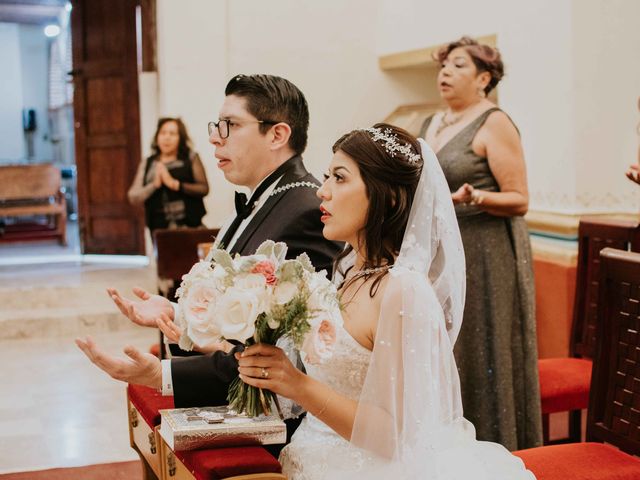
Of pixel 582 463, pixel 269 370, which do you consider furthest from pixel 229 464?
pixel 582 463

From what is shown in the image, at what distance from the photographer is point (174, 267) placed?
6.30 m

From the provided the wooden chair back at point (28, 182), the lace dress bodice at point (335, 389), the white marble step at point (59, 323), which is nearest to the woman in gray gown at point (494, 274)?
the lace dress bodice at point (335, 389)

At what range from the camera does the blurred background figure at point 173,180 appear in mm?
7258

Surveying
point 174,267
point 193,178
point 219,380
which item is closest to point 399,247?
point 219,380

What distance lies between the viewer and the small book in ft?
7.28

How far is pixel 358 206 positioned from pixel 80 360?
5101 mm

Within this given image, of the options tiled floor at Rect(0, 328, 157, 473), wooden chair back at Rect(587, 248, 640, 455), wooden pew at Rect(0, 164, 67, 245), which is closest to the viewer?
wooden chair back at Rect(587, 248, 640, 455)

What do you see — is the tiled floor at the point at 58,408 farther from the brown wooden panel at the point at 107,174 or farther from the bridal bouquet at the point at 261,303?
the bridal bouquet at the point at 261,303

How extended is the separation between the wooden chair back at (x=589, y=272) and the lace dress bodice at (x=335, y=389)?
1814 mm

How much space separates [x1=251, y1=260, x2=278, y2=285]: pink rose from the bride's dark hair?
1.28ft

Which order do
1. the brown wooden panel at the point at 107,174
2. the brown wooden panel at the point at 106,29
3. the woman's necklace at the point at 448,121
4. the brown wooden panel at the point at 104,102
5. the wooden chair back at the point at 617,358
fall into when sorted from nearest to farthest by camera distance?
the wooden chair back at the point at 617,358
the woman's necklace at the point at 448,121
the brown wooden panel at the point at 106,29
the brown wooden panel at the point at 104,102
the brown wooden panel at the point at 107,174

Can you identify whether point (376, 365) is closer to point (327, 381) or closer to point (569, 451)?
point (327, 381)

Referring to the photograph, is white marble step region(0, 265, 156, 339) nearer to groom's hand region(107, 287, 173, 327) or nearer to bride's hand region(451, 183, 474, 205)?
bride's hand region(451, 183, 474, 205)

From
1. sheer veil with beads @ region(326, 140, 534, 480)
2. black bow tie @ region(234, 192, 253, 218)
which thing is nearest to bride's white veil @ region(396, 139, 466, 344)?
sheer veil with beads @ region(326, 140, 534, 480)
